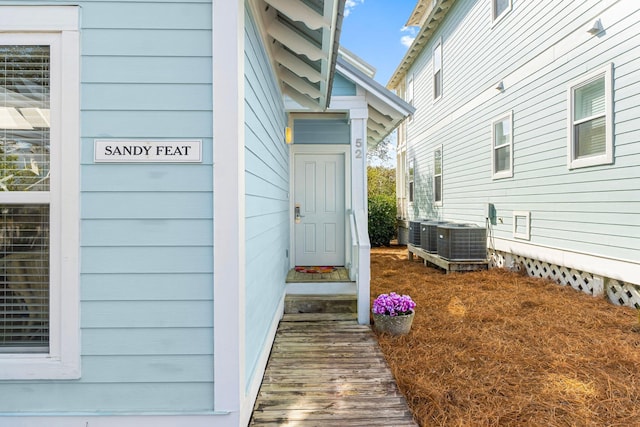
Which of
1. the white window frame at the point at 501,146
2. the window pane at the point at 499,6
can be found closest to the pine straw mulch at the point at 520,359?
the white window frame at the point at 501,146

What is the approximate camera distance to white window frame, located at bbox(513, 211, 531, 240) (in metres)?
5.90

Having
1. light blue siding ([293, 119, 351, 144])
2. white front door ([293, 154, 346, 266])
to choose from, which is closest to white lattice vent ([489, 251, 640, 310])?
white front door ([293, 154, 346, 266])

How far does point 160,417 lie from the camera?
1.87m

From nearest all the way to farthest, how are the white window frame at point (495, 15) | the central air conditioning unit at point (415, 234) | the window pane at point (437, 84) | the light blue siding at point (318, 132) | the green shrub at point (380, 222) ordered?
the light blue siding at point (318, 132) → the white window frame at point (495, 15) → the central air conditioning unit at point (415, 234) → the window pane at point (437, 84) → the green shrub at point (380, 222)

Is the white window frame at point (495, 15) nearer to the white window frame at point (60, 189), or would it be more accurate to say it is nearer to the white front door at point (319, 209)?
the white front door at point (319, 209)

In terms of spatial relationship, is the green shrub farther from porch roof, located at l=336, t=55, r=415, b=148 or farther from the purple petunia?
the purple petunia

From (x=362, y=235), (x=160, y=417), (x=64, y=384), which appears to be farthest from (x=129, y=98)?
(x=362, y=235)

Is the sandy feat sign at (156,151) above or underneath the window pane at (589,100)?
underneath

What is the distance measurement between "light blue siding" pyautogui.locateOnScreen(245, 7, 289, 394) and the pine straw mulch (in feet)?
3.67

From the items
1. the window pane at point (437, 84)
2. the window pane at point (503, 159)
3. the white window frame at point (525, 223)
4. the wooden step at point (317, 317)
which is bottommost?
the wooden step at point (317, 317)

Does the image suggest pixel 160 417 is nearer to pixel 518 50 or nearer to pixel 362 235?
pixel 362 235

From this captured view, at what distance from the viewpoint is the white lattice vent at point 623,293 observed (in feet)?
13.1

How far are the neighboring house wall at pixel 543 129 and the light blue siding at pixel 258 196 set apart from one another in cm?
389

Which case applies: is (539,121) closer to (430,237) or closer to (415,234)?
(430,237)
